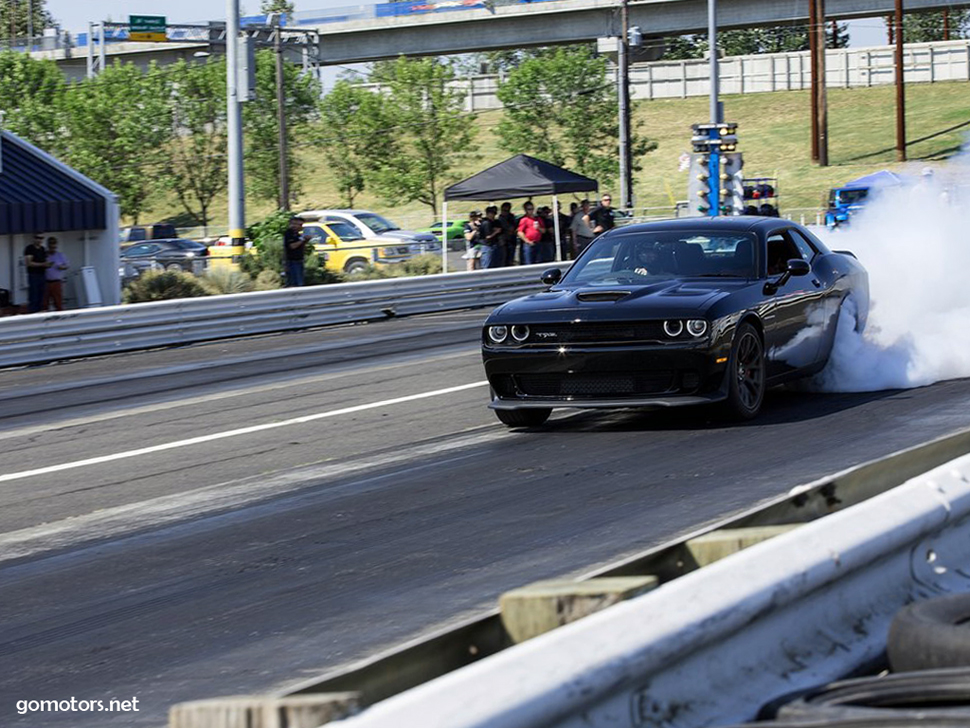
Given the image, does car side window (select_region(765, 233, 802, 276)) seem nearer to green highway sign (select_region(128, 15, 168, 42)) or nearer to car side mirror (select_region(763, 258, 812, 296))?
car side mirror (select_region(763, 258, 812, 296))

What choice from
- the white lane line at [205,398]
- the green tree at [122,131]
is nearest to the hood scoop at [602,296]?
the white lane line at [205,398]

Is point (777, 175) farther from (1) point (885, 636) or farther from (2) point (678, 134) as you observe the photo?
(1) point (885, 636)

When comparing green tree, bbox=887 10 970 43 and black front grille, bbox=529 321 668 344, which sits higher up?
green tree, bbox=887 10 970 43

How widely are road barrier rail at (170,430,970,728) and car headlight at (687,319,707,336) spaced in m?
5.13

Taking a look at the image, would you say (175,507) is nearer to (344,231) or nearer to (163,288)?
(163,288)

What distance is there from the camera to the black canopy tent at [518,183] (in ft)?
103

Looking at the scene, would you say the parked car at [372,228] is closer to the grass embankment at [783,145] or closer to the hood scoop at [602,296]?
the hood scoop at [602,296]

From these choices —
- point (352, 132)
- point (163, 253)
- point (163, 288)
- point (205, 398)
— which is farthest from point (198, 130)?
point (205, 398)

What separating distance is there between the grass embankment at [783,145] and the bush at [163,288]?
40205 millimetres

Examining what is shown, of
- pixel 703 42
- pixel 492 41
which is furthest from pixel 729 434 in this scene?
pixel 703 42

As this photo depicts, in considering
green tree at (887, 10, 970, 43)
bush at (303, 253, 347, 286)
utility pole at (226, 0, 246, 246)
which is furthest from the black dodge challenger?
green tree at (887, 10, 970, 43)

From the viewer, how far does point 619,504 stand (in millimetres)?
8047

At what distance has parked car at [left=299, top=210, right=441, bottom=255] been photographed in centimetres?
3597

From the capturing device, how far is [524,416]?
10969 mm
